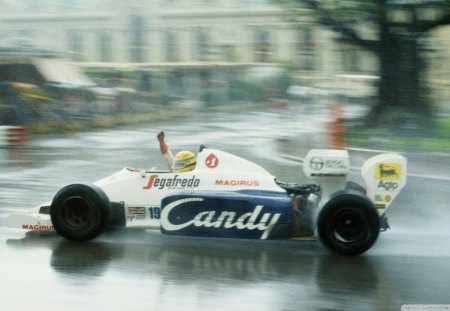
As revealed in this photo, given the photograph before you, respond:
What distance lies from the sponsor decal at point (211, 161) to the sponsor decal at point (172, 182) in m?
0.22

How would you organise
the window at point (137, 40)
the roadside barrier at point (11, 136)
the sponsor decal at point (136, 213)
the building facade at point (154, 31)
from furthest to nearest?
the window at point (137, 40) → the building facade at point (154, 31) → the roadside barrier at point (11, 136) → the sponsor decal at point (136, 213)

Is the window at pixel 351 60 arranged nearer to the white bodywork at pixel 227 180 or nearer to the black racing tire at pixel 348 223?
the white bodywork at pixel 227 180

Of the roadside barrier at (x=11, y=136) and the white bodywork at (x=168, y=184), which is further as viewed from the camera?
the roadside barrier at (x=11, y=136)

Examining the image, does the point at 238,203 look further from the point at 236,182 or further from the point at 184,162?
the point at 184,162

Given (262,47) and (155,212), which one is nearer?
(155,212)

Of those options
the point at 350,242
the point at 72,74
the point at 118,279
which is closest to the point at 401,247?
the point at 350,242

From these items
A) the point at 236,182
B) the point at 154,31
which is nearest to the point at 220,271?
the point at 236,182

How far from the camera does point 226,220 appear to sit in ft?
24.6

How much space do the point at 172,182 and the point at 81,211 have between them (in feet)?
3.16

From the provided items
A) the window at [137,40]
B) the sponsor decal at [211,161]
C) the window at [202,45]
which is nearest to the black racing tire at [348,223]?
the sponsor decal at [211,161]

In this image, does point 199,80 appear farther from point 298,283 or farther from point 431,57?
point 298,283

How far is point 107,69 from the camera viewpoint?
88.1 feet

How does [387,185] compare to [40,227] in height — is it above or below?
above

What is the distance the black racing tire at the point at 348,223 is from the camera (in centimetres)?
720
